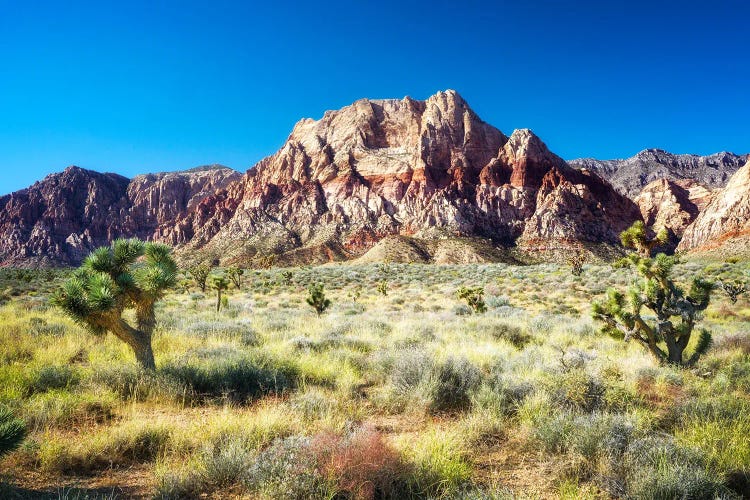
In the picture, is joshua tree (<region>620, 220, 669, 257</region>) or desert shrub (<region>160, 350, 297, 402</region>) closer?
desert shrub (<region>160, 350, 297, 402</region>)

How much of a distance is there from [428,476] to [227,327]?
8.90m

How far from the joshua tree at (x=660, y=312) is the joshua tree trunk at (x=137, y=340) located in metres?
9.21

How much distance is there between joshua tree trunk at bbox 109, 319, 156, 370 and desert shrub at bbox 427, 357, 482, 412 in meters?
4.73

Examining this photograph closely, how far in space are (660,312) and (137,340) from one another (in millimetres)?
10598

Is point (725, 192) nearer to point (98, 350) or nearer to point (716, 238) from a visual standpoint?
point (716, 238)

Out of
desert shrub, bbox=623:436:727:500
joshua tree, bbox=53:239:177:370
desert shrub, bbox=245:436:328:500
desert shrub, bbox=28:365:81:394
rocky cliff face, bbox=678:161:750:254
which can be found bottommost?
desert shrub, bbox=623:436:727:500

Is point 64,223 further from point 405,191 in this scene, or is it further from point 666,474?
point 666,474

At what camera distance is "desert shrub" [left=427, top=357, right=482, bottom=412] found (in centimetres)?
574

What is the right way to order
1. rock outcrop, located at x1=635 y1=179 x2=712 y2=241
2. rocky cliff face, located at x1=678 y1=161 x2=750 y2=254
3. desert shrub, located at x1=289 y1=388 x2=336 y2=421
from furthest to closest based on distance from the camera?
rock outcrop, located at x1=635 y1=179 x2=712 y2=241
rocky cliff face, located at x1=678 y1=161 x2=750 y2=254
desert shrub, located at x1=289 y1=388 x2=336 y2=421

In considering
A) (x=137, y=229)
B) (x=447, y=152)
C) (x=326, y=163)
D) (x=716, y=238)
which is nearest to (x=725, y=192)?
(x=716, y=238)

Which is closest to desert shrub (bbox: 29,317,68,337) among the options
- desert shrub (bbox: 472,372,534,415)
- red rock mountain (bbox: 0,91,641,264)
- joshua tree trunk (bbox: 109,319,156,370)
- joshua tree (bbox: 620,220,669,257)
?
joshua tree trunk (bbox: 109,319,156,370)

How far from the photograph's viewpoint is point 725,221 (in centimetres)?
9169

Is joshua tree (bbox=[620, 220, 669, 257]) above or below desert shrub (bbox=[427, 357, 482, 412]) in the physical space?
above

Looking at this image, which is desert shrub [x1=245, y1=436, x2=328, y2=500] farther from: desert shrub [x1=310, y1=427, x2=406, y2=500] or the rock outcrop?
the rock outcrop
